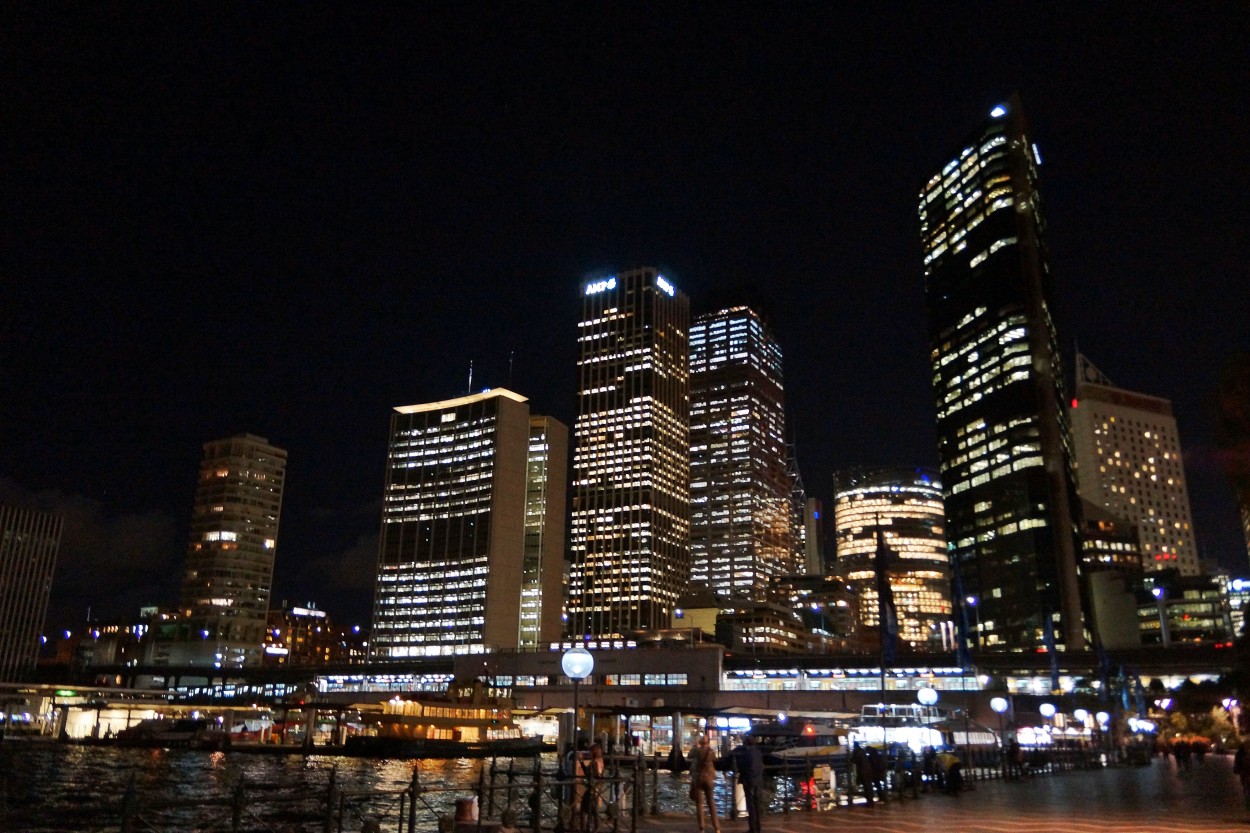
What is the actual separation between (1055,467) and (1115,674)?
221ft

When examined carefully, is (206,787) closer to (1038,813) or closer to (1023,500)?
(1038,813)

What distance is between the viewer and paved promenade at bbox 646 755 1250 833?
69.0 feet

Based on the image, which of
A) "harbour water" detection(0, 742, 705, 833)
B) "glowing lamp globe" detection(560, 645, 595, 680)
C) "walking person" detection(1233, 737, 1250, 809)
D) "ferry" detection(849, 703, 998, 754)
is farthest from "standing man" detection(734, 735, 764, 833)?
"ferry" detection(849, 703, 998, 754)

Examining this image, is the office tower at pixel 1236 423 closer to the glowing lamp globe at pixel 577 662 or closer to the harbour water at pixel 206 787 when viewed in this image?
the glowing lamp globe at pixel 577 662

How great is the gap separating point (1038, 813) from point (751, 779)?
947cm

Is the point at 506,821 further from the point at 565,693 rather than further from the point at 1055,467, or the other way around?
the point at 1055,467

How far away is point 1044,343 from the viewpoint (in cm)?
19250

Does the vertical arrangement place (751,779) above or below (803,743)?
above

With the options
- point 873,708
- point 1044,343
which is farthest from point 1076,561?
point 873,708

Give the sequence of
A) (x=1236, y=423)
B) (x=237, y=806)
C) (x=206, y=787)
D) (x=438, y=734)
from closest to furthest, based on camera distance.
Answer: (x=237, y=806) → (x=1236, y=423) → (x=206, y=787) → (x=438, y=734)

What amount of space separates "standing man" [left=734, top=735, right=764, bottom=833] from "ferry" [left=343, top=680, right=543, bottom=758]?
200 ft

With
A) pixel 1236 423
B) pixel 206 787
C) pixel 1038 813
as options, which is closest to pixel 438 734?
pixel 206 787

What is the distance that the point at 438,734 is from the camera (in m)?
86.6

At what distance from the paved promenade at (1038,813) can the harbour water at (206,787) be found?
7.51m
